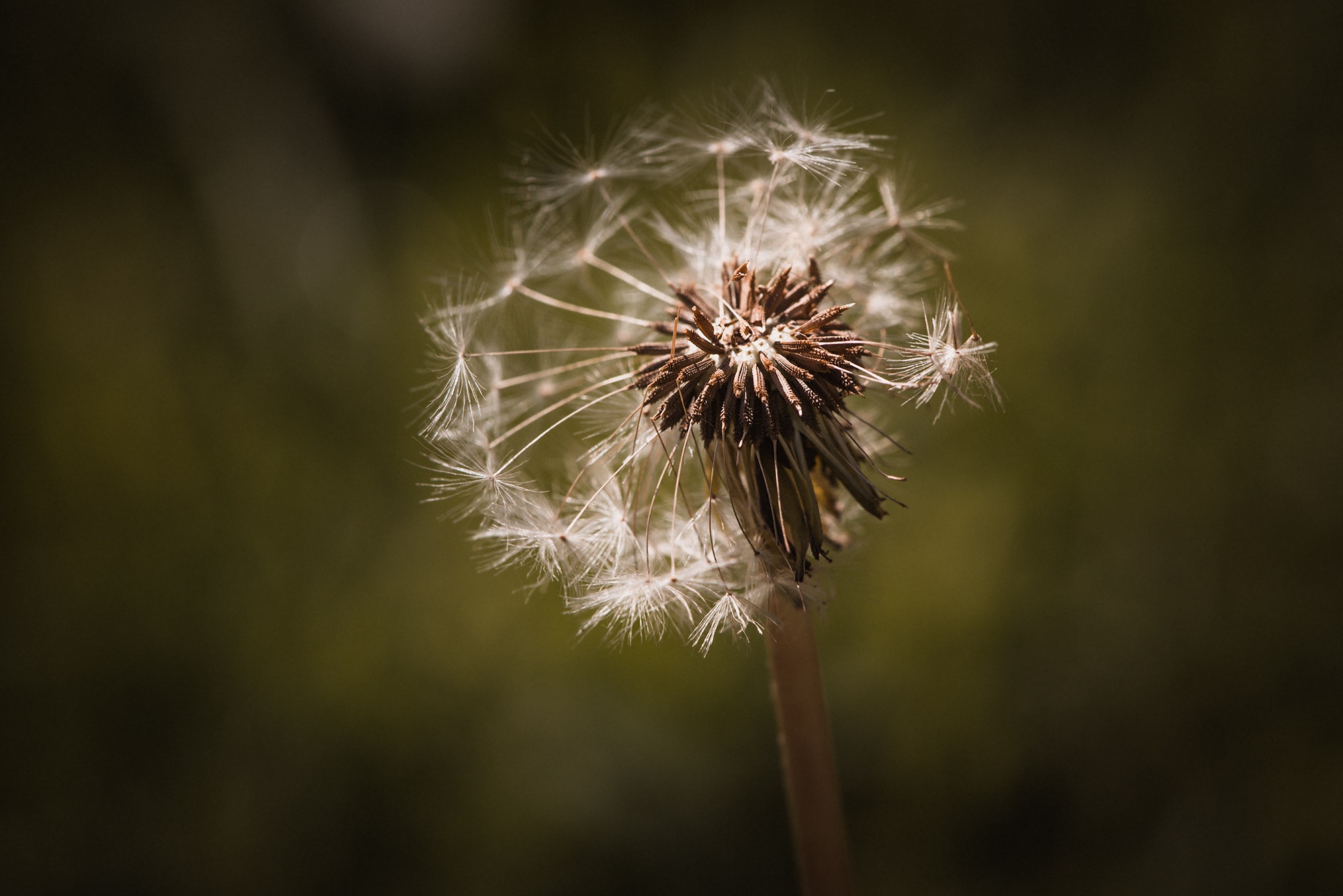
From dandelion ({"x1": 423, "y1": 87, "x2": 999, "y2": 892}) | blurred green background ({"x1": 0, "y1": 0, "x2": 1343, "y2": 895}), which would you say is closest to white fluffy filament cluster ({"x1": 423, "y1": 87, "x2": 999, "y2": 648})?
dandelion ({"x1": 423, "y1": 87, "x2": 999, "y2": 892})

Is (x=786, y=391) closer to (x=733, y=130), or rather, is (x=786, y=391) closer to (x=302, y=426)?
(x=733, y=130)

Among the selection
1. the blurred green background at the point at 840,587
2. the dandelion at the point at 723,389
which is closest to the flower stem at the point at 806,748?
the dandelion at the point at 723,389

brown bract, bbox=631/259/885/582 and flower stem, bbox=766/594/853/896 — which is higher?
brown bract, bbox=631/259/885/582

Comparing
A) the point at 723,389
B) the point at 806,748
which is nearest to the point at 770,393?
the point at 723,389

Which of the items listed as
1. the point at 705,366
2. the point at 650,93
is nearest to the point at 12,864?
the point at 705,366

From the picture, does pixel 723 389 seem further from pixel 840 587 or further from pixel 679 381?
pixel 840 587

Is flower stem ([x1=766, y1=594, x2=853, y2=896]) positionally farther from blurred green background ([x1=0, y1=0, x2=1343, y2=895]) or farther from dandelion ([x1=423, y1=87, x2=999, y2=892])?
blurred green background ([x1=0, y1=0, x2=1343, y2=895])
